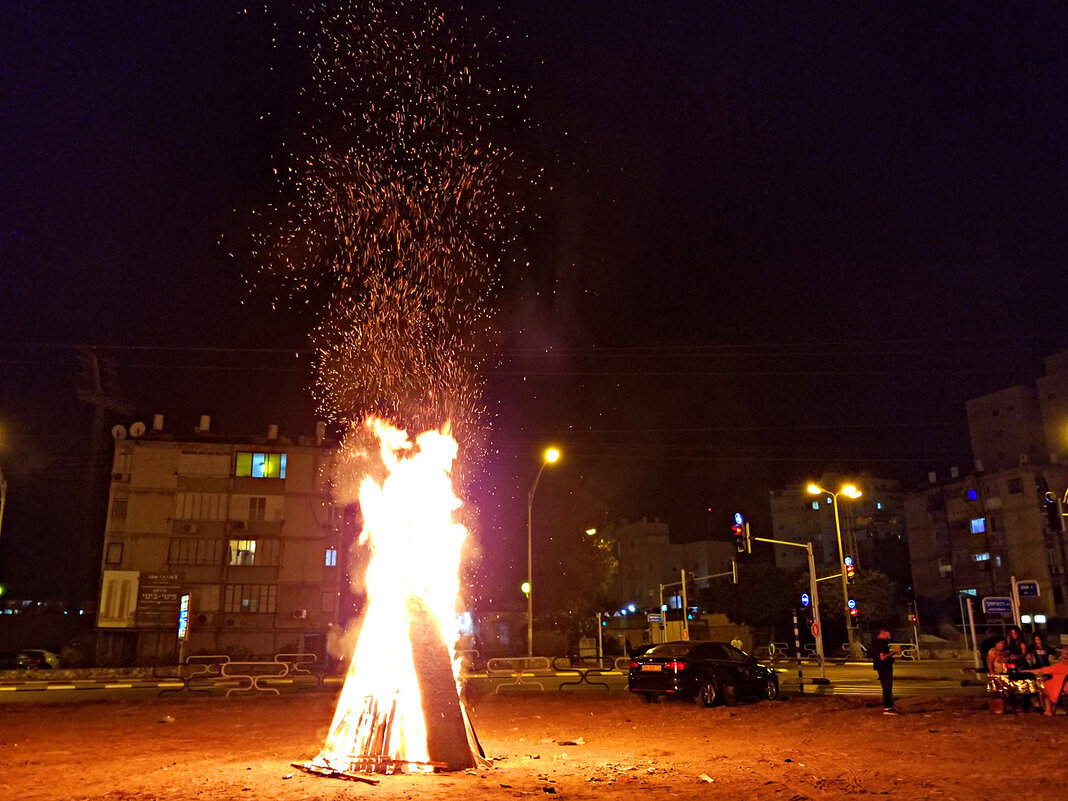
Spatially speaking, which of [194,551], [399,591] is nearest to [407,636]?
[399,591]

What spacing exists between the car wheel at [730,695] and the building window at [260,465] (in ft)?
126

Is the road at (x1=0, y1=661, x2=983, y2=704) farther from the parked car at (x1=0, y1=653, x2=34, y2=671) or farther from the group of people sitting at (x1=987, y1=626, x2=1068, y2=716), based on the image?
the parked car at (x1=0, y1=653, x2=34, y2=671)

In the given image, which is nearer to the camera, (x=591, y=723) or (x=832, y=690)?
(x=591, y=723)

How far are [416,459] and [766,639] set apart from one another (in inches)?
2392

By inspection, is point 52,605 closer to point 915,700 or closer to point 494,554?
point 494,554

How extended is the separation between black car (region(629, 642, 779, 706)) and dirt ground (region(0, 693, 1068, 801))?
1.95ft

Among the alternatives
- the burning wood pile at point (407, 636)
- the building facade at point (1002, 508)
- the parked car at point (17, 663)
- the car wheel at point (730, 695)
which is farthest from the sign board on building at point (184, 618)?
the building facade at point (1002, 508)

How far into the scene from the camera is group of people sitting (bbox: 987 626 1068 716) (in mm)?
15211

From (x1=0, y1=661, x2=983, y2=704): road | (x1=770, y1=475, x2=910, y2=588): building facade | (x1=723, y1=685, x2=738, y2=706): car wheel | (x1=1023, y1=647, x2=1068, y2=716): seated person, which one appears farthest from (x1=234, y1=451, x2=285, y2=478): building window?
(x1=770, y1=475, x2=910, y2=588): building facade

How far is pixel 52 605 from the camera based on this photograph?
63.9 m

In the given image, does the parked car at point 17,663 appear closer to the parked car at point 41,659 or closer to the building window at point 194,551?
the parked car at point 41,659

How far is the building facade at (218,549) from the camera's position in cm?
4806

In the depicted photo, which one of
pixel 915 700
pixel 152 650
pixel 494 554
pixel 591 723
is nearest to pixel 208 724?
pixel 591 723

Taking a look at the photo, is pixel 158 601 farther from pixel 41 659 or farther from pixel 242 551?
pixel 41 659
